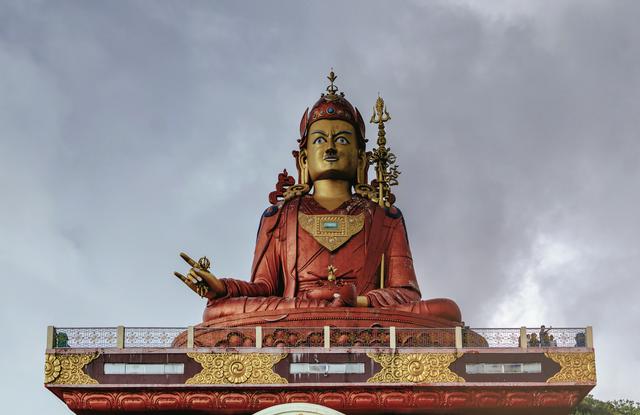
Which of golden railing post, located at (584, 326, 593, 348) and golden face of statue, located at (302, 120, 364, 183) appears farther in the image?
golden face of statue, located at (302, 120, 364, 183)

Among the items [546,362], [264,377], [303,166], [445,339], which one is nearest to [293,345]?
[264,377]

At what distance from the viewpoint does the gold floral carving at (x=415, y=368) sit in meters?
17.3

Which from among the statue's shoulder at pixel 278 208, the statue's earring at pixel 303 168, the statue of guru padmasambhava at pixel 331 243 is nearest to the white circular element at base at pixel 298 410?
the statue of guru padmasambhava at pixel 331 243

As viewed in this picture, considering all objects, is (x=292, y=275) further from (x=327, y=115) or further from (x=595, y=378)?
(x=595, y=378)

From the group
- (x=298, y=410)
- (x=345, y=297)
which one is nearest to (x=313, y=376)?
(x=298, y=410)

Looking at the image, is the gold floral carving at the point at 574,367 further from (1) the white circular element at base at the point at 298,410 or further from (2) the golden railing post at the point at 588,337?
(1) the white circular element at base at the point at 298,410

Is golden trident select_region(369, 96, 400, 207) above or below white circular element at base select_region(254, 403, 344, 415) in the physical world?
above

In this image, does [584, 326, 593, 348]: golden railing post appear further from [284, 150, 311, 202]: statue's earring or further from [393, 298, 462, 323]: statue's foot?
[284, 150, 311, 202]: statue's earring

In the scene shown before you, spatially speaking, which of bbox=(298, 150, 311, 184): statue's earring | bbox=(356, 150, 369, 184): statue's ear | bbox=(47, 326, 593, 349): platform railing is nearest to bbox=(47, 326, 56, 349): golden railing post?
bbox=(47, 326, 593, 349): platform railing

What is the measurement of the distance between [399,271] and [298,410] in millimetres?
4756

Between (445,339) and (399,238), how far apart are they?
3.73 m

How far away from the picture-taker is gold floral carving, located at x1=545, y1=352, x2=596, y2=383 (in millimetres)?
17328

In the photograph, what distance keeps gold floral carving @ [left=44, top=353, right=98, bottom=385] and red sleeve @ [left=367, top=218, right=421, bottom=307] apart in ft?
14.9

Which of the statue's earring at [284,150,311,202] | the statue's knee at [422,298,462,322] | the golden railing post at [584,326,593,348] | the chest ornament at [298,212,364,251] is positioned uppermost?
the statue's earring at [284,150,311,202]
